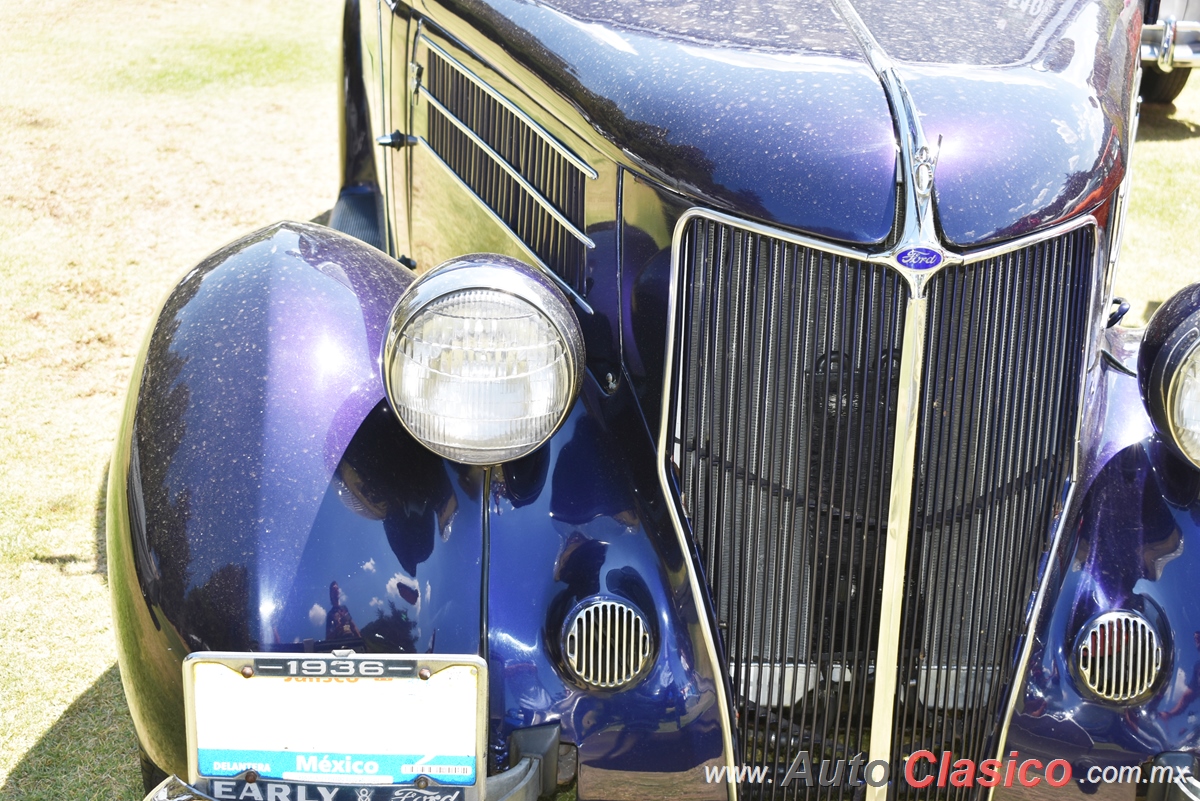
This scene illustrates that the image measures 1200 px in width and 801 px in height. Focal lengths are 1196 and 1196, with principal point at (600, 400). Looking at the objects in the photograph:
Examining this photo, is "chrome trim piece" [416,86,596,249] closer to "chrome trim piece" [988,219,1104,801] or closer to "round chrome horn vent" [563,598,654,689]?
"round chrome horn vent" [563,598,654,689]

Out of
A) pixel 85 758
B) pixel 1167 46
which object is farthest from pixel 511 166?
pixel 1167 46

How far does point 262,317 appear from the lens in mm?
2139

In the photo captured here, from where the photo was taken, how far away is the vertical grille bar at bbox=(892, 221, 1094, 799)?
1.88m

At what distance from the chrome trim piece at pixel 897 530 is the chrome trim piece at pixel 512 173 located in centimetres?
64

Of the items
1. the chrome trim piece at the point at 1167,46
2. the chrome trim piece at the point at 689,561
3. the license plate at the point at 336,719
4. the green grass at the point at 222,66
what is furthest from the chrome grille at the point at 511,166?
the green grass at the point at 222,66

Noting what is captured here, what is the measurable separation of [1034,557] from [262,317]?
4.64ft

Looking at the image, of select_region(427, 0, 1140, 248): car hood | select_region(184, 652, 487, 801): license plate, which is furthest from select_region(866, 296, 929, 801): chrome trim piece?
select_region(184, 652, 487, 801): license plate

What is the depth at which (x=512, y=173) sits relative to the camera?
2.48m

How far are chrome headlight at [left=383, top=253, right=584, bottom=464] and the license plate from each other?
360 mm

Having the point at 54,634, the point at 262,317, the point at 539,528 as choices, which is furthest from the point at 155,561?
the point at 54,634

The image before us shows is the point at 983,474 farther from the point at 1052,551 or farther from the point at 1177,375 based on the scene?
the point at 1177,375

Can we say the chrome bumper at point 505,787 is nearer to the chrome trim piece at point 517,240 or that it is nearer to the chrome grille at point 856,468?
the chrome grille at point 856,468

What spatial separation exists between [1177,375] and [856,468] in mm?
556

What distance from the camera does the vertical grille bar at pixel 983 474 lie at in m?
1.88
